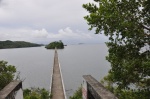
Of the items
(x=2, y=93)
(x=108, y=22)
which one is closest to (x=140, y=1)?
(x=108, y=22)

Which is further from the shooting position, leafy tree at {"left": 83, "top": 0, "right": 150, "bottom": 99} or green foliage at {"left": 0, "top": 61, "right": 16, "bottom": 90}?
green foliage at {"left": 0, "top": 61, "right": 16, "bottom": 90}

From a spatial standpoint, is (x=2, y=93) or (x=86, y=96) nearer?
(x=2, y=93)

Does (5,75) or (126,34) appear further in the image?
(5,75)

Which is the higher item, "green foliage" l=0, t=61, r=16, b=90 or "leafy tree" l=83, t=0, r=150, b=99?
"leafy tree" l=83, t=0, r=150, b=99

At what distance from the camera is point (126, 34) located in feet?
24.1

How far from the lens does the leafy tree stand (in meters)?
7.54

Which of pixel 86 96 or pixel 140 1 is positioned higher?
pixel 140 1

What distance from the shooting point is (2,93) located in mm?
7273

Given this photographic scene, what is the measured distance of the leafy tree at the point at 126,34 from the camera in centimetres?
754

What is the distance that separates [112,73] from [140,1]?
255 centimetres

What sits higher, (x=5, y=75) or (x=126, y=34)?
(x=126, y=34)

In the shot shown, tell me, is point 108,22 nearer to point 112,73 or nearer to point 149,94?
point 112,73

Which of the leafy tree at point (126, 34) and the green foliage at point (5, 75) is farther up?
the leafy tree at point (126, 34)

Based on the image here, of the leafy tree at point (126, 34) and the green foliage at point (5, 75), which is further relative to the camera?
the green foliage at point (5, 75)
